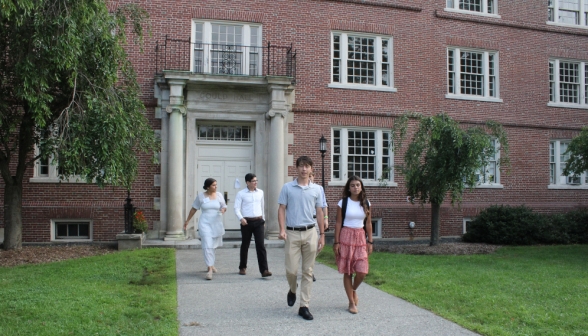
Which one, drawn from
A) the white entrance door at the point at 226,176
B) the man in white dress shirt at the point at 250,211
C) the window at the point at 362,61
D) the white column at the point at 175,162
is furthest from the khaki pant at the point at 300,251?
the window at the point at 362,61

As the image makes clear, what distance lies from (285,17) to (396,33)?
12.1 feet

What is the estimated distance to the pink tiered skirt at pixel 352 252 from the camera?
6.25m

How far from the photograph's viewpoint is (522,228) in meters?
15.9

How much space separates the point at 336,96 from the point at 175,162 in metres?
5.32

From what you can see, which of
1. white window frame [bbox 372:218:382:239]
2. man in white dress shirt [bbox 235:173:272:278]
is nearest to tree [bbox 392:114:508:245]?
white window frame [bbox 372:218:382:239]

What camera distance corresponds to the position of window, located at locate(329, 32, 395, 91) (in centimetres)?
1650

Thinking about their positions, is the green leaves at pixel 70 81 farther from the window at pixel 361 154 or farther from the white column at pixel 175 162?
the window at pixel 361 154

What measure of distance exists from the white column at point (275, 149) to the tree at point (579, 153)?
7648 millimetres

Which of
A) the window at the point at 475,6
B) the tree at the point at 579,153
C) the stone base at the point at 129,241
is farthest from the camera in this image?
the window at the point at 475,6

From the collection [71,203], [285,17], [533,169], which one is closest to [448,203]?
[533,169]

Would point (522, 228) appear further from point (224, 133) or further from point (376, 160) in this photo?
point (224, 133)

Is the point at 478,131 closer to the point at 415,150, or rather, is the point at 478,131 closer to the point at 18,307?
the point at 415,150

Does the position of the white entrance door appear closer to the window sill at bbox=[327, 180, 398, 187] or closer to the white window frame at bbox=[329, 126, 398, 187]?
the window sill at bbox=[327, 180, 398, 187]

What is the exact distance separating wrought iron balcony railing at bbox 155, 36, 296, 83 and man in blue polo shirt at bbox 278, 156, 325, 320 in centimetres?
889
